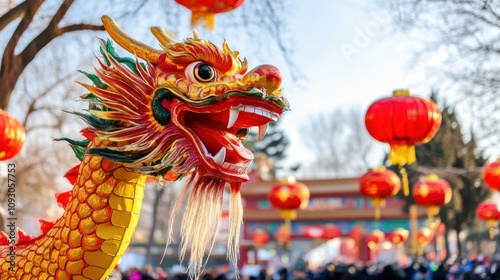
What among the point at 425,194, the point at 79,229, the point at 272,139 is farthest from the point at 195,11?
the point at 272,139

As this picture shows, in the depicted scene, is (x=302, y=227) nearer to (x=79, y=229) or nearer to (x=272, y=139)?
(x=272, y=139)

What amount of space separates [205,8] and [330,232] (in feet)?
Answer: 67.4

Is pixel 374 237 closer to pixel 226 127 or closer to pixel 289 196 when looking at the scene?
pixel 289 196

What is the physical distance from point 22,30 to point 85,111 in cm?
340

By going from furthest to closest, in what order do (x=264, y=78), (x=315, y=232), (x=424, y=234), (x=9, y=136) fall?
1. (x=315, y=232)
2. (x=424, y=234)
3. (x=9, y=136)
4. (x=264, y=78)

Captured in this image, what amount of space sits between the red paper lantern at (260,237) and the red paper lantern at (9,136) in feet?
62.2

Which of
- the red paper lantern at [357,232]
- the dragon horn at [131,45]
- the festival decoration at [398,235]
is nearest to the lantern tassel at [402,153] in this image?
the dragon horn at [131,45]

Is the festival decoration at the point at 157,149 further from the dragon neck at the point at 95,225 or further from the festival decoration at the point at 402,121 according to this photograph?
the festival decoration at the point at 402,121

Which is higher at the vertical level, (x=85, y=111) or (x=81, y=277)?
(x=85, y=111)

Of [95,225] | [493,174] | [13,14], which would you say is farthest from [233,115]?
[493,174]

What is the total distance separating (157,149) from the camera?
8.24ft

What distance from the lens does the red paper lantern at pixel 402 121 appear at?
26.1 ft

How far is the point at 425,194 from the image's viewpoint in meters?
13.8

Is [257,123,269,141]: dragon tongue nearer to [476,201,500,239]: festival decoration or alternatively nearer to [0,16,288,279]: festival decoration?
[0,16,288,279]: festival decoration
